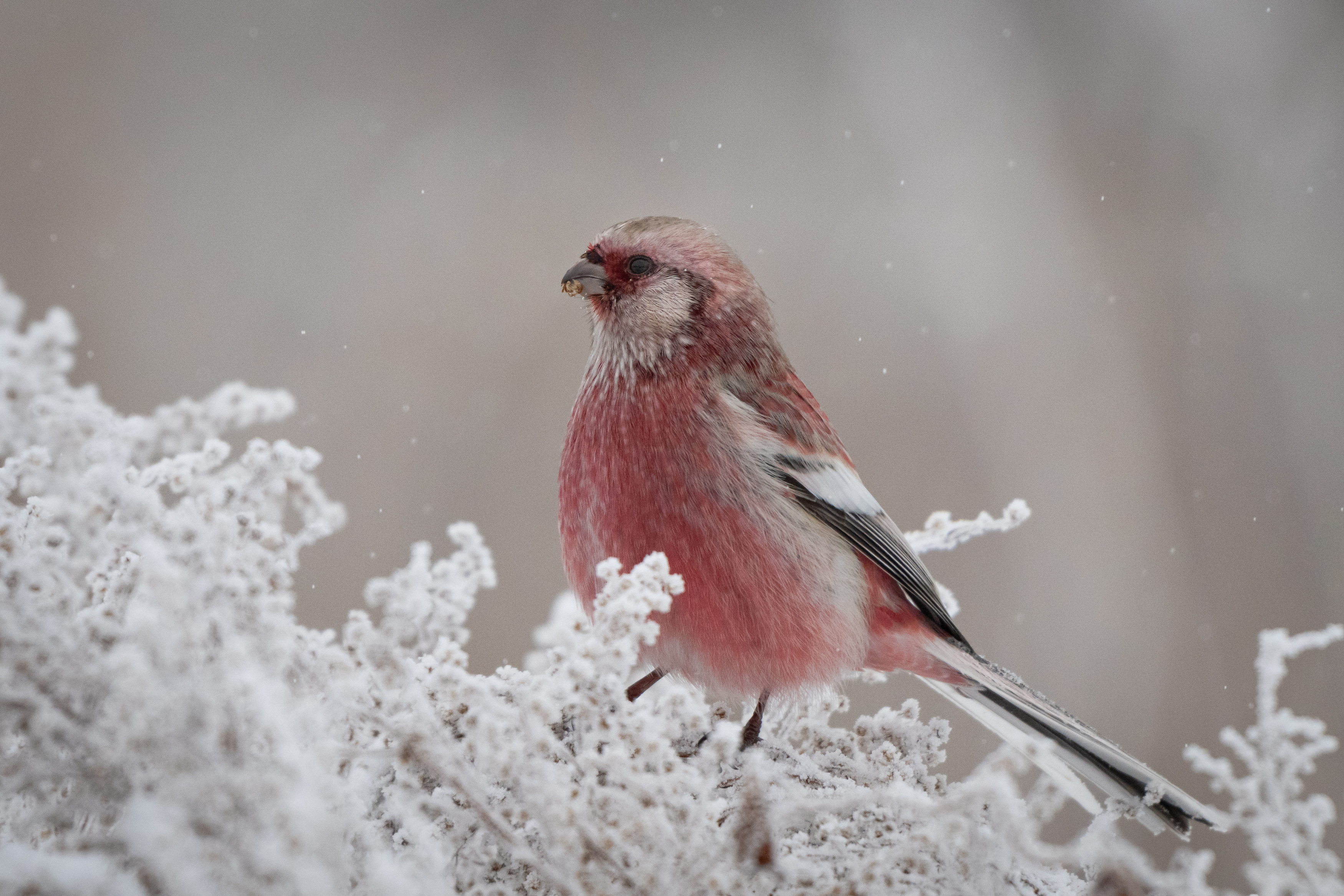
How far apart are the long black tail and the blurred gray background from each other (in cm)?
124

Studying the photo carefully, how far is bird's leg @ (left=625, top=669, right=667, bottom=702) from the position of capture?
1.42 meters

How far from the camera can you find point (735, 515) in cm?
128

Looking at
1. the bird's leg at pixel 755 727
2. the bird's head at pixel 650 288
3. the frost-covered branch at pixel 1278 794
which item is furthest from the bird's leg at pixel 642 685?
the frost-covered branch at pixel 1278 794

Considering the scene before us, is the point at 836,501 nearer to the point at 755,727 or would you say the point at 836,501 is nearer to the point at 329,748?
the point at 755,727

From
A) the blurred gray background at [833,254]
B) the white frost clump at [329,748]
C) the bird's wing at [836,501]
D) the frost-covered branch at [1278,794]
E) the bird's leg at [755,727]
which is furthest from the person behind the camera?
the blurred gray background at [833,254]

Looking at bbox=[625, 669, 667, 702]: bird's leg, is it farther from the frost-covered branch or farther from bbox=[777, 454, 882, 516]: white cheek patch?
the frost-covered branch

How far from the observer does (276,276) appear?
9.87 ft

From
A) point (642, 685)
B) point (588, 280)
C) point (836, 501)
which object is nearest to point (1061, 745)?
point (836, 501)

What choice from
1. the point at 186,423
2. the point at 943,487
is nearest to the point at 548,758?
the point at 186,423

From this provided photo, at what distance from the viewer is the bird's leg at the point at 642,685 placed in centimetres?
142

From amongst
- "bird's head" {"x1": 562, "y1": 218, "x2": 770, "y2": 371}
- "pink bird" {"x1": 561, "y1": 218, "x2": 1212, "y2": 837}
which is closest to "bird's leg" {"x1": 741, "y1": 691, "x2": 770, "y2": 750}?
"pink bird" {"x1": 561, "y1": 218, "x2": 1212, "y2": 837}

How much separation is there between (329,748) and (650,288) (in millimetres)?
956

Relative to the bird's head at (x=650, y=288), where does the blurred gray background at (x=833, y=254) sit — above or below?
above

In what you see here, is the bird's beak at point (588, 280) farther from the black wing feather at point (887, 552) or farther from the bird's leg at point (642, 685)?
the bird's leg at point (642, 685)
